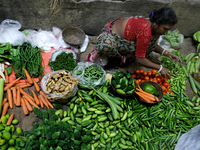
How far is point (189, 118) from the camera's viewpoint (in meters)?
3.19

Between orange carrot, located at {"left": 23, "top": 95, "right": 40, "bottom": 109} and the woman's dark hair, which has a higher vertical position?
the woman's dark hair

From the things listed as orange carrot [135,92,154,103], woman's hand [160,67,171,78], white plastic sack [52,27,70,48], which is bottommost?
orange carrot [135,92,154,103]

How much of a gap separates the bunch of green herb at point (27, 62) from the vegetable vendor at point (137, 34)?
1.41 metres

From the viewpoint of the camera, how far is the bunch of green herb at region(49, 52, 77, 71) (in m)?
3.49

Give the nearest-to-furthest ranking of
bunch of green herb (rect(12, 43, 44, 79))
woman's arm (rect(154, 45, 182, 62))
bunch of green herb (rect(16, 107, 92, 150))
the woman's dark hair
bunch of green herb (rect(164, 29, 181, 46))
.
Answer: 1. bunch of green herb (rect(16, 107, 92, 150))
2. the woman's dark hair
3. bunch of green herb (rect(12, 43, 44, 79))
4. woman's arm (rect(154, 45, 182, 62))
5. bunch of green herb (rect(164, 29, 181, 46))

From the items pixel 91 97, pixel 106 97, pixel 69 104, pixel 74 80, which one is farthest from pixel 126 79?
pixel 69 104

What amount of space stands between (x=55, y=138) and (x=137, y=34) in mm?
2439

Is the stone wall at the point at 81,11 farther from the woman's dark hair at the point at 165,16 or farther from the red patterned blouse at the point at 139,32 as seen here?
the woman's dark hair at the point at 165,16

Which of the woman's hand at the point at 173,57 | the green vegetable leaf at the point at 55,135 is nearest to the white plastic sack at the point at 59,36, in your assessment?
the green vegetable leaf at the point at 55,135

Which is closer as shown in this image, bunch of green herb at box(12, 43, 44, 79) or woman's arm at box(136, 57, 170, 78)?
woman's arm at box(136, 57, 170, 78)

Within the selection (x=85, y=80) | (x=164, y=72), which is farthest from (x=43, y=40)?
(x=164, y=72)

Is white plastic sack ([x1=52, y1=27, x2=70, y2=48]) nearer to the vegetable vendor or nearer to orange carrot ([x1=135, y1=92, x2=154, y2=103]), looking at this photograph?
the vegetable vendor

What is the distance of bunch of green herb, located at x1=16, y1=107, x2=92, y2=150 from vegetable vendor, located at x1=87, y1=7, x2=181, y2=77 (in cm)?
189

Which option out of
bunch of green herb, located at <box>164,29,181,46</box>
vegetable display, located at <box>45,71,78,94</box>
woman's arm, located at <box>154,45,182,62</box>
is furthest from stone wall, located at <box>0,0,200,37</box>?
vegetable display, located at <box>45,71,78,94</box>
